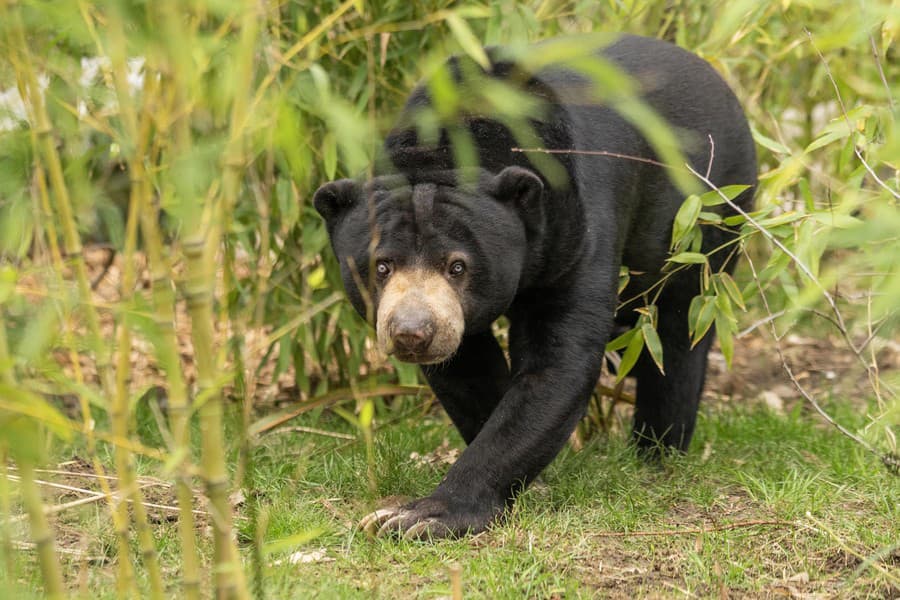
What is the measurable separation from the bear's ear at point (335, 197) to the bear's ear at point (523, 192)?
474 mm

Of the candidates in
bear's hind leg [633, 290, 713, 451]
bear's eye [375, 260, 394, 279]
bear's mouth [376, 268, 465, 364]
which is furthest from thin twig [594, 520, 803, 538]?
bear's hind leg [633, 290, 713, 451]

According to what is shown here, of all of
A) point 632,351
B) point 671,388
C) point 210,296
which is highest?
point 210,296

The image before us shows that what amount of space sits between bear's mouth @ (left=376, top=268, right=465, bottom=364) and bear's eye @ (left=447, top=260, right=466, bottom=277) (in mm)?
41

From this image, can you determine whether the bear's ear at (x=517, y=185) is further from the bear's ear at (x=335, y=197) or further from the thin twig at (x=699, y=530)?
the thin twig at (x=699, y=530)

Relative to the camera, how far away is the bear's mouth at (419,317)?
3646 mm

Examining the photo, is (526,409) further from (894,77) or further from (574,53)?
(894,77)

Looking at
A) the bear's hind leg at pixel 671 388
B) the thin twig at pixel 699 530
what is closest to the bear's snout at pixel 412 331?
the thin twig at pixel 699 530

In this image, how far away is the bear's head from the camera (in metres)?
3.74

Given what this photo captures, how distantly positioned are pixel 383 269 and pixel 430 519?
2.61ft

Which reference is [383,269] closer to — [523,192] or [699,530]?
[523,192]

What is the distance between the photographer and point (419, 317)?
3.66 metres

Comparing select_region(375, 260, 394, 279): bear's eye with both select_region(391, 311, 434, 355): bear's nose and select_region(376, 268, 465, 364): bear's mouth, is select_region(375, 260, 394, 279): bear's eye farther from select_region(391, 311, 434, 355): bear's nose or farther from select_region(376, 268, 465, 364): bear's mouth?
select_region(391, 311, 434, 355): bear's nose

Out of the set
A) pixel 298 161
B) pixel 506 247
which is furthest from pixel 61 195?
pixel 506 247

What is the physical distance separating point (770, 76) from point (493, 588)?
4791mm
